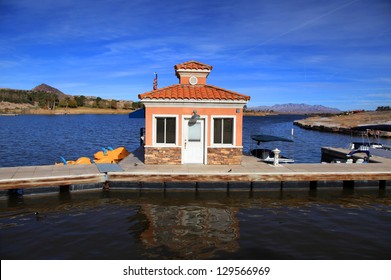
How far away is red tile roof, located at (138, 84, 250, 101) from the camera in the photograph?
16250mm

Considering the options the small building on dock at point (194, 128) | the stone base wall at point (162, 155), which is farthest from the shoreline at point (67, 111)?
the small building on dock at point (194, 128)

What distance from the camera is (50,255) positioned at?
8828mm

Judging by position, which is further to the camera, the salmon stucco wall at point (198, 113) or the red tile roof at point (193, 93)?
the salmon stucco wall at point (198, 113)

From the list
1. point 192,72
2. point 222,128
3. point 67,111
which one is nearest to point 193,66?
point 192,72

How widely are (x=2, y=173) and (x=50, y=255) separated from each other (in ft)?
24.5

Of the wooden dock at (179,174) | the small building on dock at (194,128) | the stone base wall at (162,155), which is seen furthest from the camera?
the stone base wall at (162,155)

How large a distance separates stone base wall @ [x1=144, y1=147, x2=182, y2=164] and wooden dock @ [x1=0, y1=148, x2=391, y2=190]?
468 millimetres

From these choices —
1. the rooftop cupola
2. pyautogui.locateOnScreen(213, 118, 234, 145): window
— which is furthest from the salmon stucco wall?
the rooftop cupola

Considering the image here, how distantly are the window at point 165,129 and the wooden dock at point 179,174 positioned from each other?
60.4 inches

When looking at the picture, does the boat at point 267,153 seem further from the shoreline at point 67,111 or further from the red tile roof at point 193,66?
the shoreline at point 67,111

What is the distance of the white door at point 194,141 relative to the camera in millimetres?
16734
